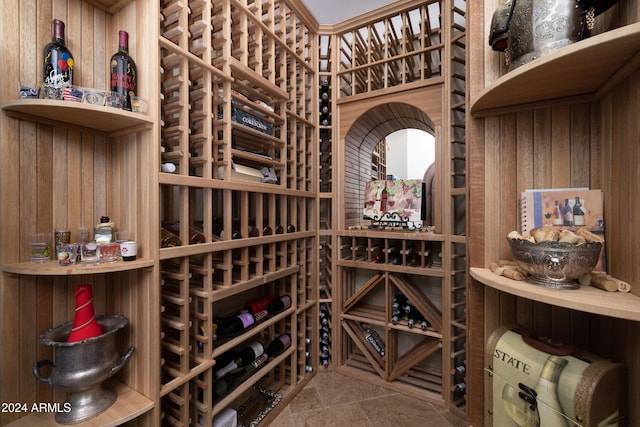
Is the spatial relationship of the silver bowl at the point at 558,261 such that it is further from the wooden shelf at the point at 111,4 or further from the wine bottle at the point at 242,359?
the wooden shelf at the point at 111,4

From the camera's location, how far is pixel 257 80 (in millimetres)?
1565

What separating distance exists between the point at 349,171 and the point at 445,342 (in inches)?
54.9

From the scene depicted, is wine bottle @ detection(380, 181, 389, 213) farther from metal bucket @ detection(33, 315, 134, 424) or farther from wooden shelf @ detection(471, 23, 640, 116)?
metal bucket @ detection(33, 315, 134, 424)

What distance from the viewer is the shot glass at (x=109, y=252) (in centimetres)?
101

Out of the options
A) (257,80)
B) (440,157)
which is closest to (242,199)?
(257,80)

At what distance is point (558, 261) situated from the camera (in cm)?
69

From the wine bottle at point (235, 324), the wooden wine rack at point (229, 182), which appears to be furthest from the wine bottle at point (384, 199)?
the wine bottle at point (235, 324)

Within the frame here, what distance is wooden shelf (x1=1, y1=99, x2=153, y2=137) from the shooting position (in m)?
0.90

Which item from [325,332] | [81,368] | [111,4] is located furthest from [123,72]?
[325,332]

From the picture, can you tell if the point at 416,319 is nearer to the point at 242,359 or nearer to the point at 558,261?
the point at 242,359

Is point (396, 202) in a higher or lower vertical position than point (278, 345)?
higher

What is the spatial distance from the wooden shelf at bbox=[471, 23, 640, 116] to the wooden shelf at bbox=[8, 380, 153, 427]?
1593mm

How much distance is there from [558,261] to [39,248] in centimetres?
158

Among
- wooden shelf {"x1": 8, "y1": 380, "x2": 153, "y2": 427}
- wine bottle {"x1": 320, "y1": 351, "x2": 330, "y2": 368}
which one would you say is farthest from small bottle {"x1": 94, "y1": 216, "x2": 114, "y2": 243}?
wine bottle {"x1": 320, "y1": 351, "x2": 330, "y2": 368}
